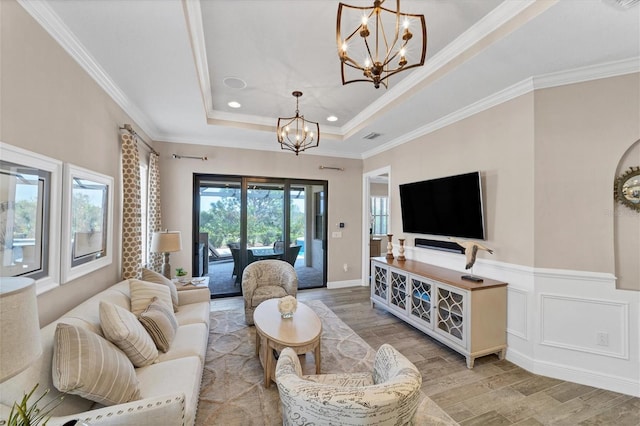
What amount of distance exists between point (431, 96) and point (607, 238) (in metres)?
2.17

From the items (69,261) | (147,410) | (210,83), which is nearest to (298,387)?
(147,410)

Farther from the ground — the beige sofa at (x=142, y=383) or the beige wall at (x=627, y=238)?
the beige wall at (x=627, y=238)

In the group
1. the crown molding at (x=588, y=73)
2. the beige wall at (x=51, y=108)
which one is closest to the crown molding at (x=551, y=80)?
the crown molding at (x=588, y=73)

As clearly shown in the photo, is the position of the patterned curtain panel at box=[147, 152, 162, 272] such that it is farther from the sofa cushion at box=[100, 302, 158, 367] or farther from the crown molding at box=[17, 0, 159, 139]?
the sofa cushion at box=[100, 302, 158, 367]

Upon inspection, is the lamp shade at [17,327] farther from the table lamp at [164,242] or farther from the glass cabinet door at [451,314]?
the glass cabinet door at [451,314]

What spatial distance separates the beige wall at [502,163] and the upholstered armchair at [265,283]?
100 inches

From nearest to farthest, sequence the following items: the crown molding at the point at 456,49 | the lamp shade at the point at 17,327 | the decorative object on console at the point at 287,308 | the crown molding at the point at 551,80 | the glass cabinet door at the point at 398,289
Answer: the lamp shade at the point at 17,327
the crown molding at the point at 456,49
the crown molding at the point at 551,80
the decorative object on console at the point at 287,308
the glass cabinet door at the point at 398,289

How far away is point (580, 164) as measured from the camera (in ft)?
8.27

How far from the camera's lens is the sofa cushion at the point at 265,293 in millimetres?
3527

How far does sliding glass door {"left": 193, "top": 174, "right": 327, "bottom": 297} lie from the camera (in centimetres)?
488

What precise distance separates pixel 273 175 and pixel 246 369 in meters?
3.47

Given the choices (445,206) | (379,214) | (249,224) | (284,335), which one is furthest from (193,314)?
(379,214)

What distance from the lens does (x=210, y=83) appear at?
3.24 m

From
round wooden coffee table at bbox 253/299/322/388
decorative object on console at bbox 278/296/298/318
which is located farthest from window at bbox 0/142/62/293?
decorative object on console at bbox 278/296/298/318
